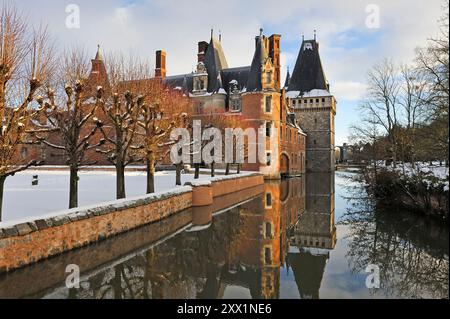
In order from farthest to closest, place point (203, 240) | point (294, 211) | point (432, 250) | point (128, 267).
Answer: point (294, 211) → point (203, 240) → point (432, 250) → point (128, 267)

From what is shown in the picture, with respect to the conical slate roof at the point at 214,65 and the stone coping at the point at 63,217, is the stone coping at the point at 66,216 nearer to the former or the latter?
the stone coping at the point at 63,217

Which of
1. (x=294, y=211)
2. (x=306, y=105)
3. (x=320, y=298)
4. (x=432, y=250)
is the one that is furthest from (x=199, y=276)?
(x=306, y=105)

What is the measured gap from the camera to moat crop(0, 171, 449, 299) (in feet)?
21.4

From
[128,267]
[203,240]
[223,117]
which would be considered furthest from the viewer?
[223,117]

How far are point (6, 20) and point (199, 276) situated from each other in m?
7.92

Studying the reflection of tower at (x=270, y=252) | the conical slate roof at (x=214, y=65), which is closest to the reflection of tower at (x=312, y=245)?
the reflection of tower at (x=270, y=252)

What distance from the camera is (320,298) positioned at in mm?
6211

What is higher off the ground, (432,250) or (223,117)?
(223,117)

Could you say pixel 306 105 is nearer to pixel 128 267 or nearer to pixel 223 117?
pixel 223 117

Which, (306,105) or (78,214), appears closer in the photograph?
(78,214)

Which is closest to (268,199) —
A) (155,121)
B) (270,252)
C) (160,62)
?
(155,121)

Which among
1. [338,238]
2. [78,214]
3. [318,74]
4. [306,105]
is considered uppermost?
[318,74]

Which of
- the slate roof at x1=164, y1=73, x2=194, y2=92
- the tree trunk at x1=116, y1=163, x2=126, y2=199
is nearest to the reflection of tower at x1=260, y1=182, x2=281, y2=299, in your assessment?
the tree trunk at x1=116, y1=163, x2=126, y2=199

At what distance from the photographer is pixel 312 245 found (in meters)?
10.4
